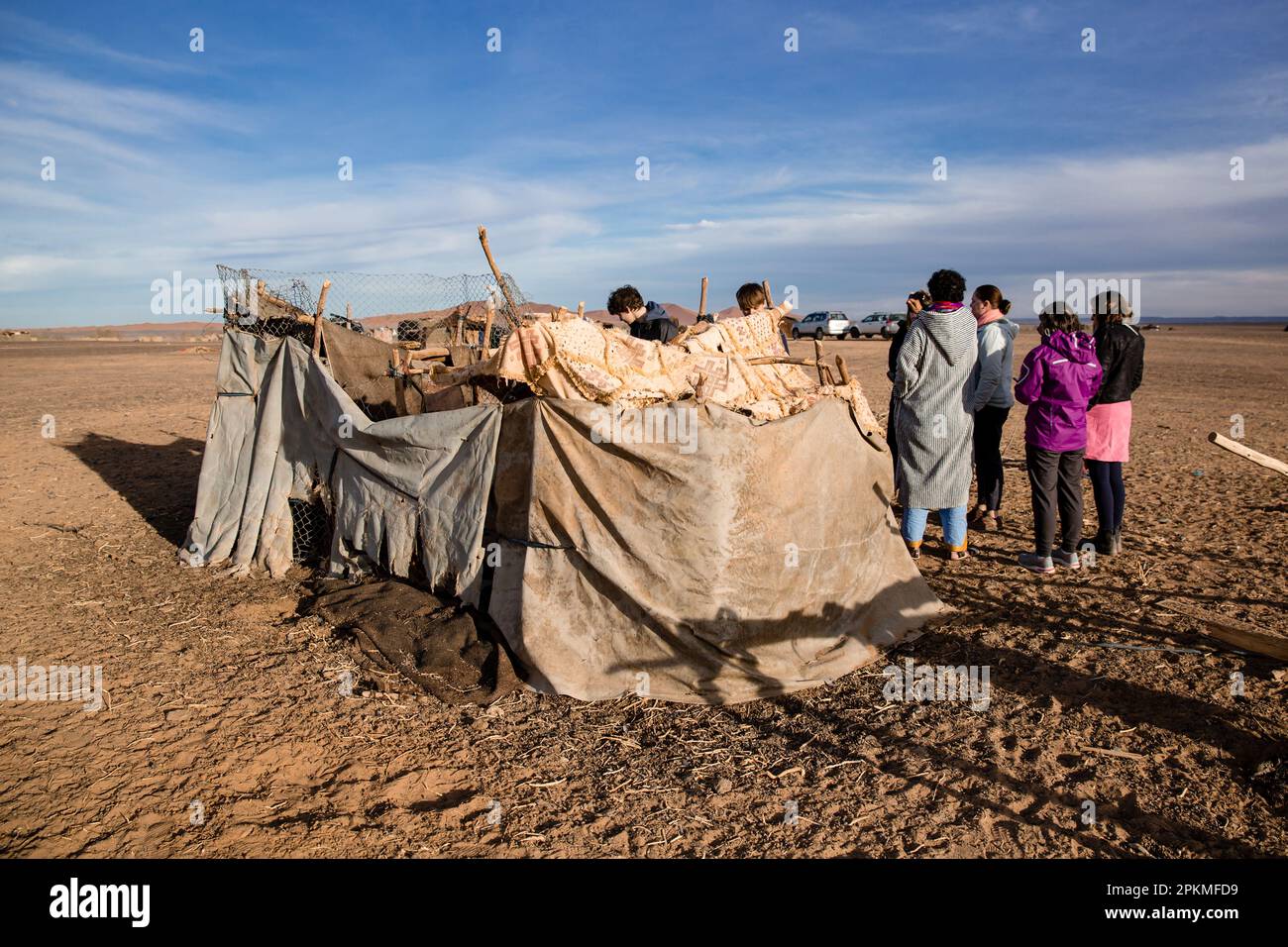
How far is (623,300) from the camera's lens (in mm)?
6418

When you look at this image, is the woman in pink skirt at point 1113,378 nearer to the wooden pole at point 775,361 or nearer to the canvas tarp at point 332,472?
the wooden pole at point 775,361

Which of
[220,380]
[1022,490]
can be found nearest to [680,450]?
[220,380]

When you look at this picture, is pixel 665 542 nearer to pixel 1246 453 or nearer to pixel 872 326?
pixel 1246 453

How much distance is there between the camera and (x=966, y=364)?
214 inches

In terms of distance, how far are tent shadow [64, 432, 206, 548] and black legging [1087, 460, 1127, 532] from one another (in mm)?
7583

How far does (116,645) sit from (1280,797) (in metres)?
6.08

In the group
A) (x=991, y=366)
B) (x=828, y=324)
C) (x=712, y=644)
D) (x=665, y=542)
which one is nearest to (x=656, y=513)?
(x=665, y=542)

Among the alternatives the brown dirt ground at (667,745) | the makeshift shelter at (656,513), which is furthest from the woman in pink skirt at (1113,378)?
the makeshift shelter at (656,513)

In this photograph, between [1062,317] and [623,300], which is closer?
[1062,317]

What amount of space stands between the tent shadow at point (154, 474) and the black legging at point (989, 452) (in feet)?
22.9

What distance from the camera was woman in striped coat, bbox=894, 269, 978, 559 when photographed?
5363mm

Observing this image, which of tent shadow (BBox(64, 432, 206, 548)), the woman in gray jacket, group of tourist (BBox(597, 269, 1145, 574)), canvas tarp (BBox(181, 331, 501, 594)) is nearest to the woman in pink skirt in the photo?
group of tourist (BBox(597, 269, 1145, 574))

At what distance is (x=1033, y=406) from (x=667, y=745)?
3.54 metres
